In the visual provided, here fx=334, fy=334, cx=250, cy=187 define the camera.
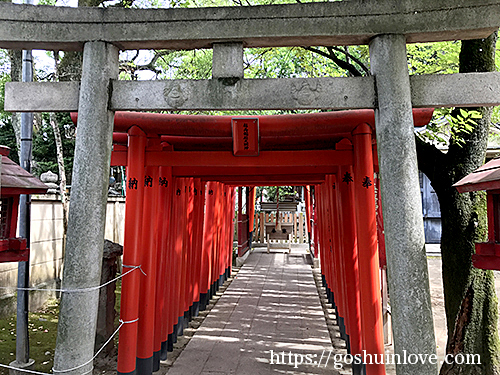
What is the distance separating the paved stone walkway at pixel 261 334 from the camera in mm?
5100

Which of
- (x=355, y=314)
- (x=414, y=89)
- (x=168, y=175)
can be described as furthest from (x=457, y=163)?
(x=168, y=175)

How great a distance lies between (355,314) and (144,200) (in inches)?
134

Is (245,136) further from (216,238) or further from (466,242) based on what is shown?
(216,238)

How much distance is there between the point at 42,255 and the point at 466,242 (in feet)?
27.9

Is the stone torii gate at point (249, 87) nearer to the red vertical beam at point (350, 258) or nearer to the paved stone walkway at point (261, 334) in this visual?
the red vertical beam at point (350, 258)

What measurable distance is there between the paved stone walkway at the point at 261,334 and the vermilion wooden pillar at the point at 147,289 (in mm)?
575

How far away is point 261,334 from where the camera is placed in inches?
252

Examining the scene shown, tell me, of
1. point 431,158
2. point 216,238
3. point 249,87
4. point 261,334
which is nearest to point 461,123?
point 431,158

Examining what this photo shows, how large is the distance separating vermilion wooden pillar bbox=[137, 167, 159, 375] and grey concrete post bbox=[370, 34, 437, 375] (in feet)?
10.0

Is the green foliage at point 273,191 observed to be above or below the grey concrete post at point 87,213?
above

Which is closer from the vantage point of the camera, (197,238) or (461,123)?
(461,123)

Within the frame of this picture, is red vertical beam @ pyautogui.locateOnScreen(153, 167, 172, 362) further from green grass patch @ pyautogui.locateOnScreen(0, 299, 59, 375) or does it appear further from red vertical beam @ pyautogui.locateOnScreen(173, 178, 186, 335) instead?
green grass patch @ pyautogui.locateOnScreen(0, 299, 59, 375)

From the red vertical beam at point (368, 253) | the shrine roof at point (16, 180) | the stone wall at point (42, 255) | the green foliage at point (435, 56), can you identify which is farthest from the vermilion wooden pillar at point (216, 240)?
the shrine roof at point (16, 180)

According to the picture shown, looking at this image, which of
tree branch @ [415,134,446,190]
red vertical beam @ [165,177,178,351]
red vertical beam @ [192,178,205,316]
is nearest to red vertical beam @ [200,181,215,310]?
red vertical beam @ [192,178,205,316]
